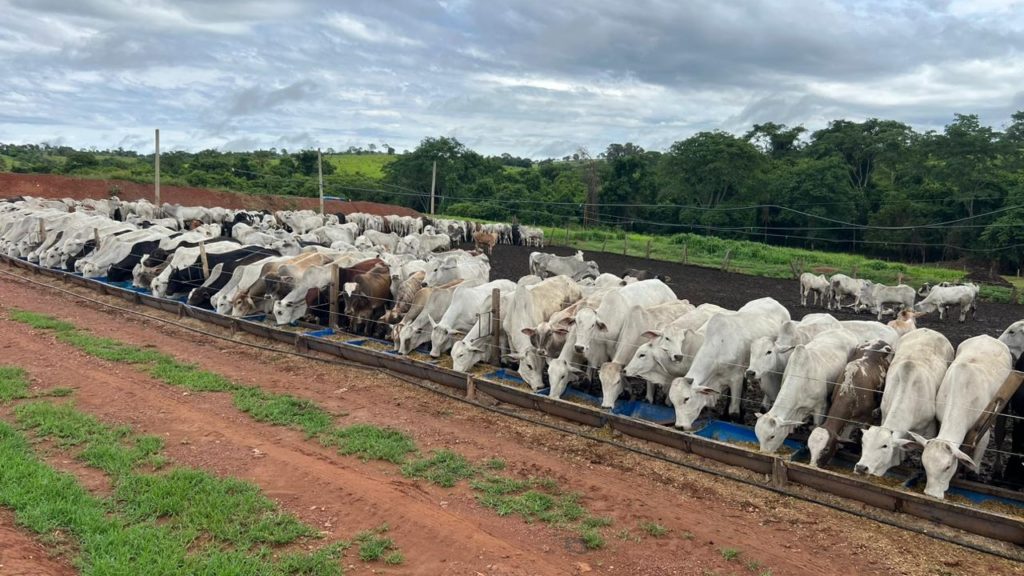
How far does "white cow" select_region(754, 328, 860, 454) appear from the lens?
24.3 ft

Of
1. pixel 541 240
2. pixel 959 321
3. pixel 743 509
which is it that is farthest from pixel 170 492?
pixel 541 240

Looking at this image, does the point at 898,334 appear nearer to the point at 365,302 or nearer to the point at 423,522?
the point at 423,522

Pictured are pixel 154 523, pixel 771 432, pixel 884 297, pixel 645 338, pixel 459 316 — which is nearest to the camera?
pixel 154 523

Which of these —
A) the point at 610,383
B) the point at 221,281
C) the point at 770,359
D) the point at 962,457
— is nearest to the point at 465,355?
the point at 610,383

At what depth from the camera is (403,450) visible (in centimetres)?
754

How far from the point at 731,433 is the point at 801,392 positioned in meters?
0.94

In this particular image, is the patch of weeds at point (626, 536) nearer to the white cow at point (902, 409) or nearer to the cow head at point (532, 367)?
the white cow at point (902, 409)

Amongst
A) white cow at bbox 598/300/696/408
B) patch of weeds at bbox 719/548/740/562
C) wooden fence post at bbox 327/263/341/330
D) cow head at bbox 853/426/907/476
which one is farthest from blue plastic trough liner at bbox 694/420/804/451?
wooden fence post at bbox 327/263/341/330

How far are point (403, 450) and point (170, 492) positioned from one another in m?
2.36

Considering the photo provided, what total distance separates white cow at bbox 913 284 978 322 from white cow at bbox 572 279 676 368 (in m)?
13.6

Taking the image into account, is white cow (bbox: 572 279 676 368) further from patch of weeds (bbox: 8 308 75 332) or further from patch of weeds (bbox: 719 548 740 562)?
patch of weeds (bbox: 8 308 75 332)

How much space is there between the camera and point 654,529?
600 centimetres

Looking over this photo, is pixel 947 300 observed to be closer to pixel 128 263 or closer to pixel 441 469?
pixel 441 469

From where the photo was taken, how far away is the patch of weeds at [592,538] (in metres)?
5.68
